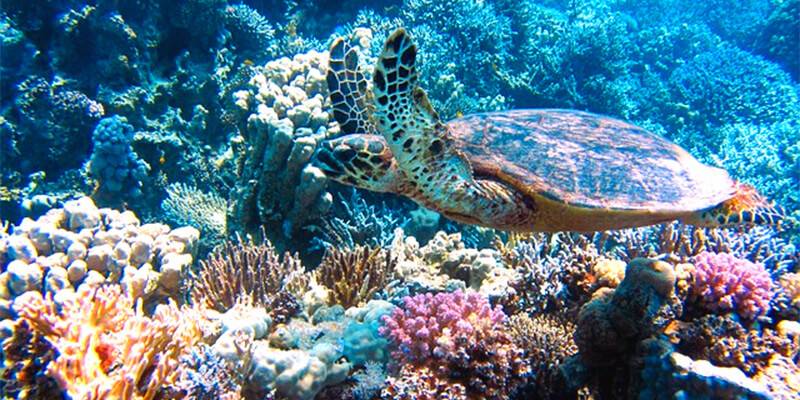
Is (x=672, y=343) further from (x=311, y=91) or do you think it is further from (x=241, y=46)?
(x=241, y=46)

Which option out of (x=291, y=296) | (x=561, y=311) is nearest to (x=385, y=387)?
(x=291, y=296)

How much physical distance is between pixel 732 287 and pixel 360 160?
2.49 m

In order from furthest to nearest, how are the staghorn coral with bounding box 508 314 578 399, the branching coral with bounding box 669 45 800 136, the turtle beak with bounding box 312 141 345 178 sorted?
the branching coral with bounding box 669 45 800 136 → the turtle beak with bounding box 312 141 345 178 → the staghorn coral with bounding box 508 314 578 399

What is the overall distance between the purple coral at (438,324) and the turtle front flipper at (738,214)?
1596mm

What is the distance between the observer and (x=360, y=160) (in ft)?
9.09

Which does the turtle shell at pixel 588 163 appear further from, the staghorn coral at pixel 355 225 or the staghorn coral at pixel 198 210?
the staghorn coral at pixel 198 210

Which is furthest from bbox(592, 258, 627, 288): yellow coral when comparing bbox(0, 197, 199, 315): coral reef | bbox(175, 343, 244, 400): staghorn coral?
bbox(0, 197, 199, 315): coral reef

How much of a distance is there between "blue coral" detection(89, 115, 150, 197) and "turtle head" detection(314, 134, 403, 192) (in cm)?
443

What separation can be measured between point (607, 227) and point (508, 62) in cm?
728

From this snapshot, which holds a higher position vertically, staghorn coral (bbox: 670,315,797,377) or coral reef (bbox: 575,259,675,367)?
coral reef (bbox: 575,259,675,367)

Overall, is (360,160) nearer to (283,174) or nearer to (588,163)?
(588,163)

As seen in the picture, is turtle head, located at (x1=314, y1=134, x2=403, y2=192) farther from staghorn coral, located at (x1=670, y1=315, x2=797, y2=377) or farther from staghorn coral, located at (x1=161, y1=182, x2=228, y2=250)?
staghorn coral, located at (x1=161, y1=182, x2=228, y2=250)

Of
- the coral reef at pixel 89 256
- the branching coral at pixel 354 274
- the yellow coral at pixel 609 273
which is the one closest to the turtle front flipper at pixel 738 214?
Result: the yellow coral at pixel 609 273

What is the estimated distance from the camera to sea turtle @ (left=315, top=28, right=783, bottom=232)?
2.56m
